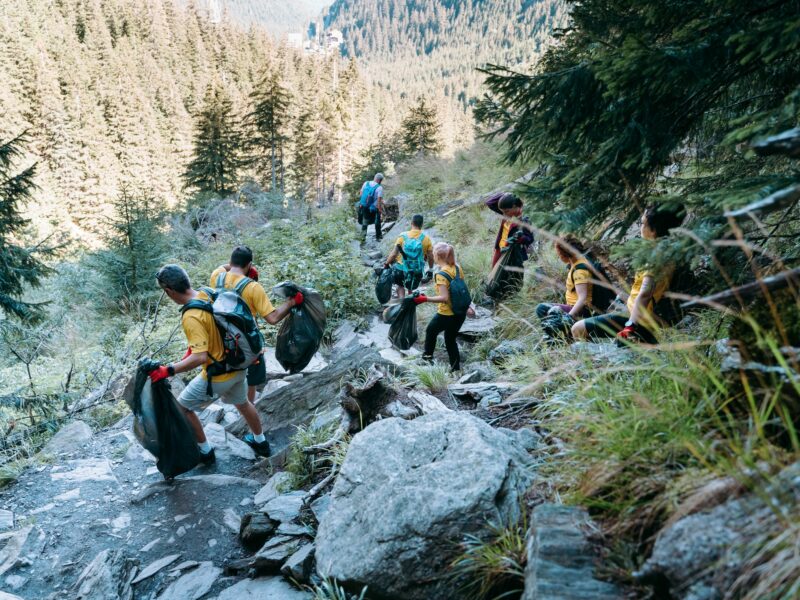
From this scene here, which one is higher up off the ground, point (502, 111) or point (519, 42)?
point (519, 42)

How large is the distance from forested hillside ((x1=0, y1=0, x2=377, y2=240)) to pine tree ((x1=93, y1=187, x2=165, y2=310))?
379 inches

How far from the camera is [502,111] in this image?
138 inches

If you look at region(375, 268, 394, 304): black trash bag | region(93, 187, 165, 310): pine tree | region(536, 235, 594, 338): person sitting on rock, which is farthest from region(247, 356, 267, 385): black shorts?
region(93, 187, 165, 310): pine tree

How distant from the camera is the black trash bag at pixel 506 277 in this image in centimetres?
719

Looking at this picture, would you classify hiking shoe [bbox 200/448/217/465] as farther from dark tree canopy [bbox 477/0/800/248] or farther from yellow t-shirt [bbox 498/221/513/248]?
yellow t-shirt [bbox 498/221/513/248]

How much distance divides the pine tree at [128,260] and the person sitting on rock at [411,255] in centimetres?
959

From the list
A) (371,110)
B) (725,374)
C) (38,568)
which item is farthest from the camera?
(371,110)

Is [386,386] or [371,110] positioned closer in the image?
[386,386]

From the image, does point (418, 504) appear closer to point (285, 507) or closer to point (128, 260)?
point (285, 507)

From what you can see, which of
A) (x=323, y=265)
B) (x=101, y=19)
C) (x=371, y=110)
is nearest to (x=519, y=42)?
(x=371, y=110)

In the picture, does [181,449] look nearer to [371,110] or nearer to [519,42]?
[371,110]

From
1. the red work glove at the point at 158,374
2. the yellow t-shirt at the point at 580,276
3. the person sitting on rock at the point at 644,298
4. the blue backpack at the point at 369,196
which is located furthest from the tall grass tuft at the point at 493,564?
the blue backpack at the point at 369,196

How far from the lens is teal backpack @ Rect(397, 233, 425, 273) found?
799cm

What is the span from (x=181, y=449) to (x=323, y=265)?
5.96 meters
